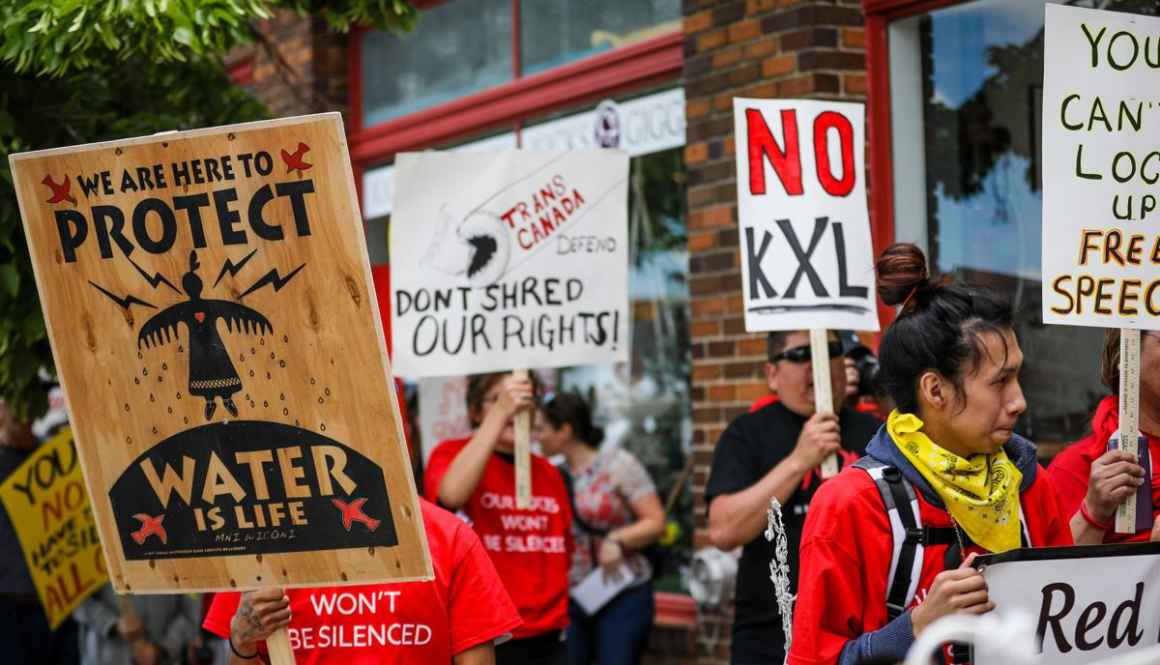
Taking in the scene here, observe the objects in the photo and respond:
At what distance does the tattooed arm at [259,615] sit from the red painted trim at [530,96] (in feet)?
14.5

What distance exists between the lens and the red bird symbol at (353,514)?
145 inches

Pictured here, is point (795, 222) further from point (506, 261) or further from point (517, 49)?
point (517, 49)

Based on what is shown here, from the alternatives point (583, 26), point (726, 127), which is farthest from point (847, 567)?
point (583, 26)

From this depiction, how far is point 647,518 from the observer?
7617 mm

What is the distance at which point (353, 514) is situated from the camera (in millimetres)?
3701

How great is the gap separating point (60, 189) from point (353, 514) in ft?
3.52

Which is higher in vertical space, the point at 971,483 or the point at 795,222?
the point at 795,222

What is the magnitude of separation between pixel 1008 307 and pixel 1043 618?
66 centimetres

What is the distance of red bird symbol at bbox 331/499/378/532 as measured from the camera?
3.69 m

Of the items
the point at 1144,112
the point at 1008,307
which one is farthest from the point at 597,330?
the point at 1008,307

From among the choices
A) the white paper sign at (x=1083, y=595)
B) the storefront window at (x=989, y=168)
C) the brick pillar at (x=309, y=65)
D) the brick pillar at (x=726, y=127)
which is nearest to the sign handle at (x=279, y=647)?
the white paper sign at (x=1083, y=595)

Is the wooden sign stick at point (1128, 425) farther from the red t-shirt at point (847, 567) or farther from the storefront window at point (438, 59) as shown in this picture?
the storefront window at point (438, 59)

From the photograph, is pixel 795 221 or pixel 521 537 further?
pixel 521 537

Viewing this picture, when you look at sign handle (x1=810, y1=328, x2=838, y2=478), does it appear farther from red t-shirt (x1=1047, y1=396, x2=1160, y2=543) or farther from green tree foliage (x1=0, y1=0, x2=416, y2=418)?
→ green tree foliage (x1=0, y1=0, x2=416, y2=418)
